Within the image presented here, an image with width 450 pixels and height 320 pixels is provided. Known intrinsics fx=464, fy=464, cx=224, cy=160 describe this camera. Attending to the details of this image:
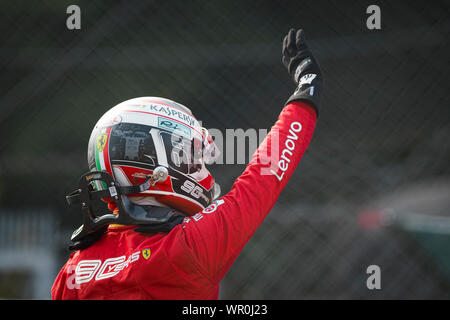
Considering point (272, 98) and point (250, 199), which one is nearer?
point (250, 199)

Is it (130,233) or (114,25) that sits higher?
(114,25)

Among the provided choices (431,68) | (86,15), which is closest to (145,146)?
(86,15)

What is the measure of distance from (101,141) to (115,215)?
17cm

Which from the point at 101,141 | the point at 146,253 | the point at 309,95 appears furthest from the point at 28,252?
the point at 309,95

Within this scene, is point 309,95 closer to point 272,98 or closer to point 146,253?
point 146,253

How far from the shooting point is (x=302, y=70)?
3.29 feet

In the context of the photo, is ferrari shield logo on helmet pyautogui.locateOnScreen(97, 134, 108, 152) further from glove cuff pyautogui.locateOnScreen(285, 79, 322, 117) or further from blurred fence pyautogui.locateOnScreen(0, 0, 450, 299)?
blurred fence pyautogui.locateOnScreen(0, 0, 450, 299)

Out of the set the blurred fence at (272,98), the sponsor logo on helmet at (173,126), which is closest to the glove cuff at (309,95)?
the sponsor logo on helmet at (173,126)

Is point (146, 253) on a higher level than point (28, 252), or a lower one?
lower

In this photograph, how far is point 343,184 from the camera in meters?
3.11

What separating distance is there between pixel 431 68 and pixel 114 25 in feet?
6.64

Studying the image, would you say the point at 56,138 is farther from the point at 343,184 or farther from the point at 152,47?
the point at 343,184

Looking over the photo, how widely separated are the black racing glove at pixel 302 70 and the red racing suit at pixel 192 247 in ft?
0.17

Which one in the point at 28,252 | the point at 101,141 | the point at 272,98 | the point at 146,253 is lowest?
the point at 146,253
